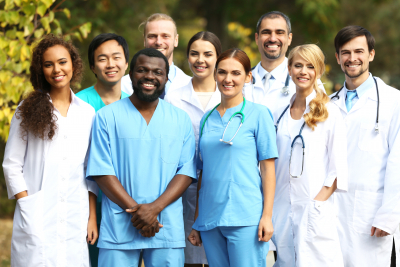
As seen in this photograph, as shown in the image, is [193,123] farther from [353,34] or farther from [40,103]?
[353,34]

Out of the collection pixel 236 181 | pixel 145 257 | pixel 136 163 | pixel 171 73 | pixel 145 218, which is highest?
pixel 171 73

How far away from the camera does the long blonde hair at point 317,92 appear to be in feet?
11.4

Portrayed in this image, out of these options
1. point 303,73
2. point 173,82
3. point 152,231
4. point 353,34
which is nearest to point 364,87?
point 353,34

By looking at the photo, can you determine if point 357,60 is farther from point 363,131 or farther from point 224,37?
point 224,37

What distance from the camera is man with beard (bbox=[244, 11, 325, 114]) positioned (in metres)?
4.39

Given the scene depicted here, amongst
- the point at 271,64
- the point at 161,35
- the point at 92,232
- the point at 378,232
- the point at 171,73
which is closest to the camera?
the point at 92,232

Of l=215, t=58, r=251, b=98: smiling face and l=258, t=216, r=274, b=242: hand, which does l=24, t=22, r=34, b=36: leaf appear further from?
l=258, t=216, r=274, b=242: hand

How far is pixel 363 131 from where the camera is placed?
3725 millimetres

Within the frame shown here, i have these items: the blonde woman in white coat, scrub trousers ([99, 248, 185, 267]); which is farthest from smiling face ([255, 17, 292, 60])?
scrub trousers ([99, 248, 185, 267])

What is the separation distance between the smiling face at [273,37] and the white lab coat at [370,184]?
1.13 m

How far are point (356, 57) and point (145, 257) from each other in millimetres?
2350

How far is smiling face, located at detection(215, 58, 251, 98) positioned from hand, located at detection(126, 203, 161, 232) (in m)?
1.02

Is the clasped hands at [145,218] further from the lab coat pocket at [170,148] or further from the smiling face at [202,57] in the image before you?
the smiling face at [202,57]

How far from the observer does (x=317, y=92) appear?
3.59 metres
